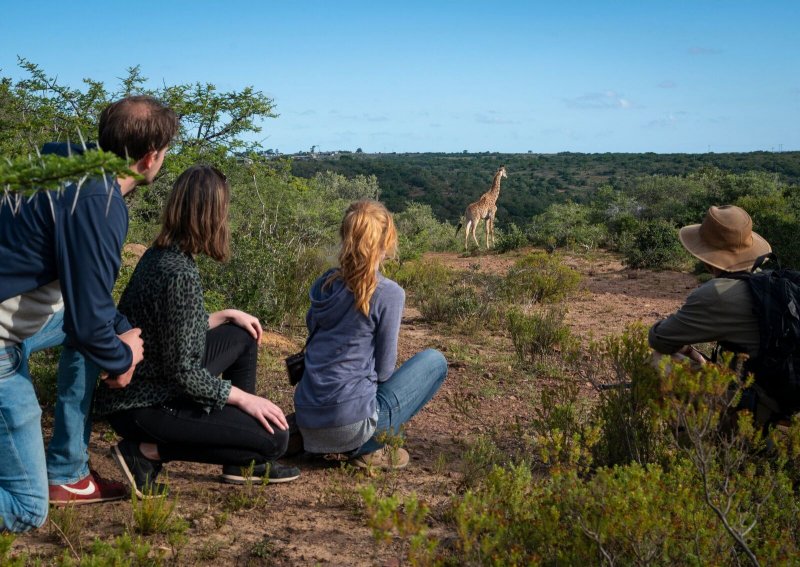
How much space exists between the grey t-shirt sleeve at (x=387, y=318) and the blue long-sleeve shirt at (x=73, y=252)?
124cm

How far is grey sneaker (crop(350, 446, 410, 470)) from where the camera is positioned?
3.74m

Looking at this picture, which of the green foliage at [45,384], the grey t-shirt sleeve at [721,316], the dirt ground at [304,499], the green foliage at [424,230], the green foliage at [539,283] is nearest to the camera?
the dirt ground at [304,499]

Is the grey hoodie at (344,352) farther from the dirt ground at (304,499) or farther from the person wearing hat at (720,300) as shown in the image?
the person wearing hat at (720,300)

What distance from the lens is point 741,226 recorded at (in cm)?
361

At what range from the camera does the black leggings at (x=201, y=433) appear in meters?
3.17

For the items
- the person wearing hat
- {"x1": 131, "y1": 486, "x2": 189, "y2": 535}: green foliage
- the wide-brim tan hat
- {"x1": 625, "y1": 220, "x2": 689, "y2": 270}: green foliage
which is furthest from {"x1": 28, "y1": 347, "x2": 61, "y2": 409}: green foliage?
{"x1": 625, "y1": 220, "x2": 689, "y2": 270}: green foliage

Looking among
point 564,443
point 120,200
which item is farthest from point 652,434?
point 120,200

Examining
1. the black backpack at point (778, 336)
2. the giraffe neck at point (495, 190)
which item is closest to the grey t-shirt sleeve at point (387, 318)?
the black backpack at point (778, 336)

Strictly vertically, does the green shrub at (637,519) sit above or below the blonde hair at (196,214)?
below

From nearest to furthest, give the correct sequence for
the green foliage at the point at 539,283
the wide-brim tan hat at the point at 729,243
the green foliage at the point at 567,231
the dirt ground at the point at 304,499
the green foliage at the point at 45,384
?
the dirt ground at the point at 304,499 → the wide-brim tan hat at the point at 729,243 → the green foliage at the point at 45,384 → the green foliage at the point at 539,283 → the green foliage at the point at 567,231

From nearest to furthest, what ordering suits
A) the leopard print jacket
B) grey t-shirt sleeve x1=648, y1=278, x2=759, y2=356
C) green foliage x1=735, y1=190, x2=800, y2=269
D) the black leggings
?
the leopard print jacket, the black leggings, grey t-shirt sleeve x1=648, y1=278, x2=759, y2=356, green foliage x1=735, y1=190, x2=800, y2=269

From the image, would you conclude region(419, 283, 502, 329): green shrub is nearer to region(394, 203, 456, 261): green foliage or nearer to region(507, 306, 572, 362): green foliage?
region(507, 306, 572, 362): green foliage

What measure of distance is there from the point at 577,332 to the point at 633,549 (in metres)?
5.47

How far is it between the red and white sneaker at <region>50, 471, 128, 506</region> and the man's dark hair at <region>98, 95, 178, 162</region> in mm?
1381
